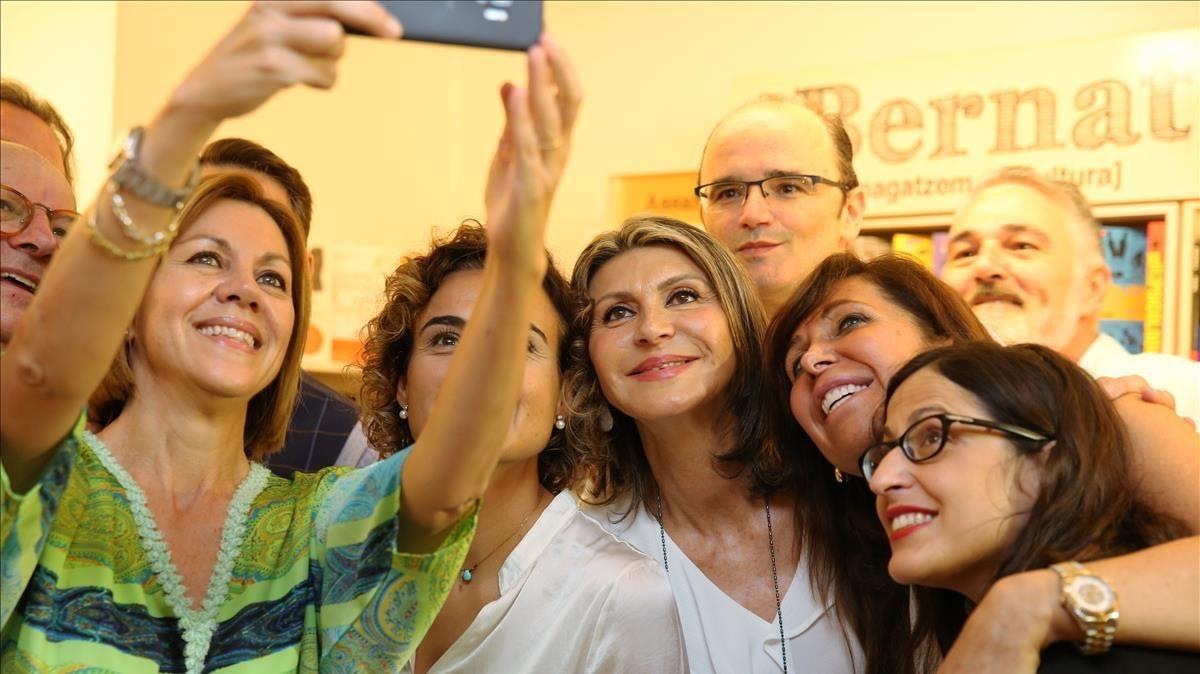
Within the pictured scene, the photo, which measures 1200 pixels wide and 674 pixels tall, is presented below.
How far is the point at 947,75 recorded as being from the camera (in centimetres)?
361

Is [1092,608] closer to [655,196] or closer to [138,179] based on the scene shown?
[138,179]

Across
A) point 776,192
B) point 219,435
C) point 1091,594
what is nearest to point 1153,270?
point 776,192

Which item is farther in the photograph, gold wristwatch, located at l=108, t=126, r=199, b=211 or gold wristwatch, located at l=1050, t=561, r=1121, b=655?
gold wristwatch, located at l=1050, t=561, r=1121, b=655

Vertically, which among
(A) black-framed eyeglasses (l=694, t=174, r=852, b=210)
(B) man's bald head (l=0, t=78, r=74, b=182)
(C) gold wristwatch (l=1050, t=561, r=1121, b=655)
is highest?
(B) man's bald head (l=0, t=78, r=74, b=182)

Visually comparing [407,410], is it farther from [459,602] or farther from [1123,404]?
[1123,404]

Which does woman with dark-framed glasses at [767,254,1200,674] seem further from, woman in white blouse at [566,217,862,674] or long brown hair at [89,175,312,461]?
long brown hair at [89,175,312,461]

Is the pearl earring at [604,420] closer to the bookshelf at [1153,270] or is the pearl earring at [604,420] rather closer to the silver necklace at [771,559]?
the silver necklace at [771,559]

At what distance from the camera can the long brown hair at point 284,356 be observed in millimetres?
1712

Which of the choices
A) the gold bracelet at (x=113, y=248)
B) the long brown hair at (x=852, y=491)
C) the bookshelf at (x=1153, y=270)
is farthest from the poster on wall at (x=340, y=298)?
the gold bracelet at (x=113, y=248)

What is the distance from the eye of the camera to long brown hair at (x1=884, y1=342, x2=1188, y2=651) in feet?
4.89

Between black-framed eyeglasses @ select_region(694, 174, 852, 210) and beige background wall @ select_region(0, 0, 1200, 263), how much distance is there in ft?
3.64

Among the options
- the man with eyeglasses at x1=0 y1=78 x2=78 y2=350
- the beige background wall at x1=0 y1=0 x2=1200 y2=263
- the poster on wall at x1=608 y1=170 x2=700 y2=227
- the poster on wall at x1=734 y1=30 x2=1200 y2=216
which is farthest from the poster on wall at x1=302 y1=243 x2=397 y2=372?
the man with eyeglasses at x1=0 y1=78 x2=78 y2=350

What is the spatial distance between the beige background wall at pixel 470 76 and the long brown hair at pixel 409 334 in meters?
1.63

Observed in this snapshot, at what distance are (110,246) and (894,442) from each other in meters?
0.93
